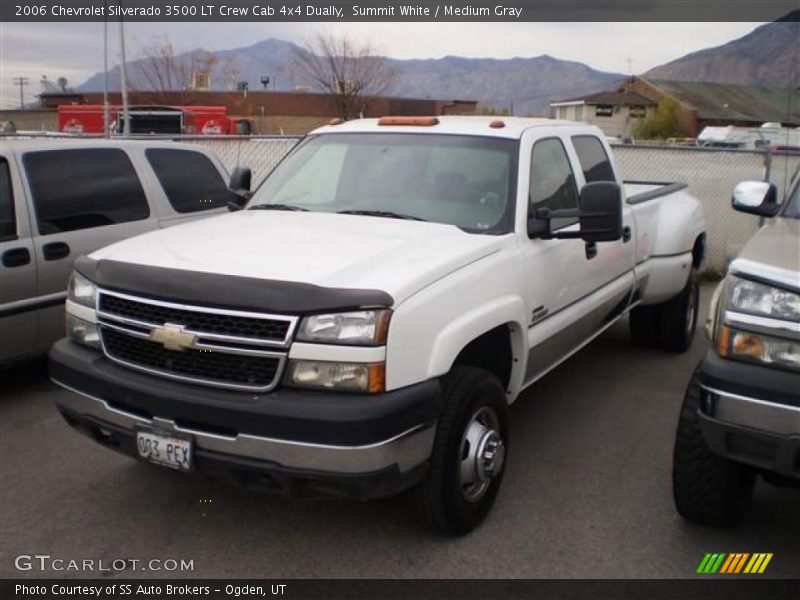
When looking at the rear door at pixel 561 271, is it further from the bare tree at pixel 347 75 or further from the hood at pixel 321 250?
the bare tree at pixel 347 75

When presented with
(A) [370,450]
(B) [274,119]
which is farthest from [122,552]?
(B) [274,119]

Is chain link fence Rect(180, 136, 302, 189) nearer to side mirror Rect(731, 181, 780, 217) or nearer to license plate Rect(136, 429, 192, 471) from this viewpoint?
side mirror Rect(731, 181, 780, 217)

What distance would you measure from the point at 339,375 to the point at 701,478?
174cm

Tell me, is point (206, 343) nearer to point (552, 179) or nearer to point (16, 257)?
point (552, 179)

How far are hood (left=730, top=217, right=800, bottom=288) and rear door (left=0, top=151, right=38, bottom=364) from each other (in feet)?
14.6

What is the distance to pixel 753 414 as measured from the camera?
9.61ft

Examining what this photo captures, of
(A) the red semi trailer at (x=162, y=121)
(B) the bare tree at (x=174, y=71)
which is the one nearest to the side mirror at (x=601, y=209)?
(A) the red semi trailer at (x=162, y=121)

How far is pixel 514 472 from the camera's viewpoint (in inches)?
172

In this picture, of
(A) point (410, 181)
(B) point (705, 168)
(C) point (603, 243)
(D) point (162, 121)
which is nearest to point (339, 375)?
(A) point (410, 181)

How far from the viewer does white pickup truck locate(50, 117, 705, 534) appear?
3014 millimetres

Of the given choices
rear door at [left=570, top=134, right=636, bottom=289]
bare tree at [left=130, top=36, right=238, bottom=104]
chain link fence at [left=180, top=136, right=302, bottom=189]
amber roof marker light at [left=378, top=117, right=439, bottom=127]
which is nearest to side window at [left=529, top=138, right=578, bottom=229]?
rear door at [left=570, top=134, right=636, bottom=289]

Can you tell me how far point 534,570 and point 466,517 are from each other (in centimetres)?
38

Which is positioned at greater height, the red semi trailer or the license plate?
the red semi trailer
